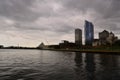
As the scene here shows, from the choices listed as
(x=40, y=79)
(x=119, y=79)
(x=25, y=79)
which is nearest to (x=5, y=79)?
(x=25, y=79)

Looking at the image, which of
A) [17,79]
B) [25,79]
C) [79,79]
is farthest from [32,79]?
[79,79]

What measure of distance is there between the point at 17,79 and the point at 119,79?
17534mm

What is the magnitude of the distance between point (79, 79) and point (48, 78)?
214 inches

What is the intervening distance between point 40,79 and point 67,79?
4.63 metres

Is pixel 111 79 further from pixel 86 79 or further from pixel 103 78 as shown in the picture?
pixel 86 79

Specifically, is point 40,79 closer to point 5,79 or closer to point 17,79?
point 17,79

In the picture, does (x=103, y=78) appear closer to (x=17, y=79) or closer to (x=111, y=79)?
(x=111, y=79)

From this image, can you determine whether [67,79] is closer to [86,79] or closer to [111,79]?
[86,79]

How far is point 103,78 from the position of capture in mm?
24312

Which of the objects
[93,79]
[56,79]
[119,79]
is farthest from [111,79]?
[56,79]

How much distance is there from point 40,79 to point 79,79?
669 cm

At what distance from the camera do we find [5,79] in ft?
75.8

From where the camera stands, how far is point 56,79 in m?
23.2

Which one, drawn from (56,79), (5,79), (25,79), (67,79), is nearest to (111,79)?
(67,79)
